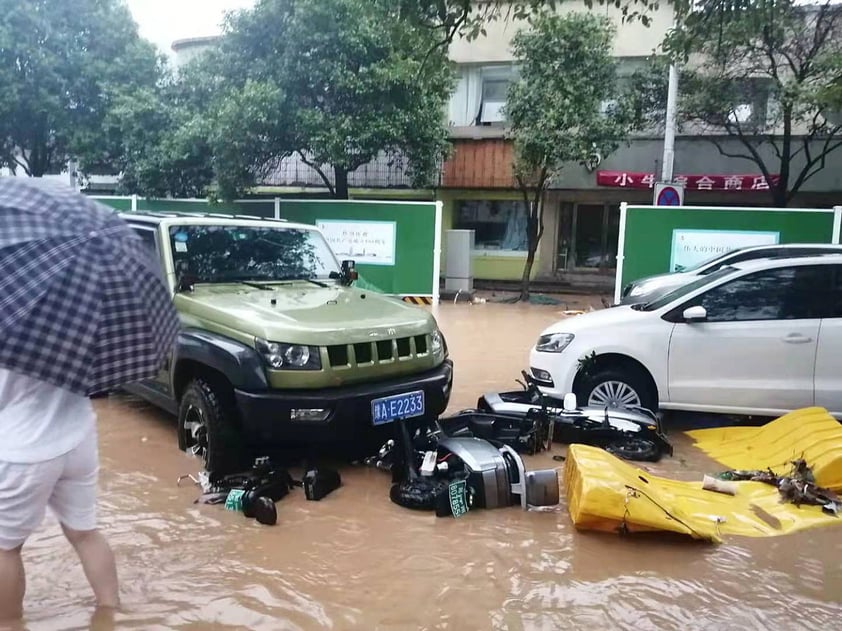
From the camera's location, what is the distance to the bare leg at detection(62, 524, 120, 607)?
3.05m

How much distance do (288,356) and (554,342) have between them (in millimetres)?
2864

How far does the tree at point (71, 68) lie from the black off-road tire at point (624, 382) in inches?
564

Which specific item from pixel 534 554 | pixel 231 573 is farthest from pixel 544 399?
pixel 231 573

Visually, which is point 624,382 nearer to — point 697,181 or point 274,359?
point 274,359

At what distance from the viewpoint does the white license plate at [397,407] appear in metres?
4.84

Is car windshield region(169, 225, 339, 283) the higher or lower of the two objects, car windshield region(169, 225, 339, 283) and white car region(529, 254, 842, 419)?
the higher

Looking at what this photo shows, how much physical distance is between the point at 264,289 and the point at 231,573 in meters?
2.52

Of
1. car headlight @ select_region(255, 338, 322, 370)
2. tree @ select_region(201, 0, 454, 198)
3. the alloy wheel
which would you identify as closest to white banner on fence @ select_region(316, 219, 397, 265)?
tree @ select_region(201, 0, 454, 198)

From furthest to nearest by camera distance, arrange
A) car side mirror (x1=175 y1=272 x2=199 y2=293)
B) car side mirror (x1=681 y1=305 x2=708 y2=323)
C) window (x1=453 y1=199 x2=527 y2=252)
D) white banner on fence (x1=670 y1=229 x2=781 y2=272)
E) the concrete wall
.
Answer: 1. window (x1=453 y1=199 x2=527 y2=252)
2. the concrete wall
3. white banner on fence (x1=670 y1=229 x2=781 y2=272)
4. car side mirror (x1=681 y1=305 x2=708 y2=323)
5. car side mirror (x1=175 y1=272 x2=199 y2=293)

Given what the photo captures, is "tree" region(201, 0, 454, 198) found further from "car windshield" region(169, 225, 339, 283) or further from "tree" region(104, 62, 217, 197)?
"car windshield" region(169, 225, 339, 283)

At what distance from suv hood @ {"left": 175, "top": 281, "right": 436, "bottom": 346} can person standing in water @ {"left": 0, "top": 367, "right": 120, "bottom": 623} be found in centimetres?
186

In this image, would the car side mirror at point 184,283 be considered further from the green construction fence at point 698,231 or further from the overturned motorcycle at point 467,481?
the green construction fence at point 698,231

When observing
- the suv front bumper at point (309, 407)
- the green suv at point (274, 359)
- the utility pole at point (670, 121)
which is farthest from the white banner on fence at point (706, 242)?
the suv front bumper at point (309, 407)

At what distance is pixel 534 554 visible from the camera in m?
4.11
